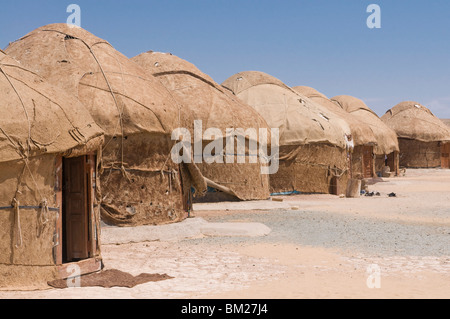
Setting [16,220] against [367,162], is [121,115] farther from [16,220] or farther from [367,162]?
[367,162]

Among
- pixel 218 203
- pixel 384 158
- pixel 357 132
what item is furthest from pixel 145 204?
pixel 384 158

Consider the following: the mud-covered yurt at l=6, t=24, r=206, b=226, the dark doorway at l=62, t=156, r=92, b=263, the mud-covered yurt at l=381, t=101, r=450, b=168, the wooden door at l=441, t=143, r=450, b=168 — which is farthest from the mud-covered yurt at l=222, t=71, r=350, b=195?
the wooden door at l=441, t=143, r=450, b=168

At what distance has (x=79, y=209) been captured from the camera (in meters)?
7.38

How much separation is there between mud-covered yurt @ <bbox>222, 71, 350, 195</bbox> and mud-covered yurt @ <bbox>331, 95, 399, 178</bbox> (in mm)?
7633

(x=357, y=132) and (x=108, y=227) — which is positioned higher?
(x=357, y=132)

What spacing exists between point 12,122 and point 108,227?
3.85m

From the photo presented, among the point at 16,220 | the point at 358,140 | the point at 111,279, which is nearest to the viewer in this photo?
the point at 16,220

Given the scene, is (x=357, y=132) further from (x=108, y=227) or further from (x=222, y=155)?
(x=108, y=227)

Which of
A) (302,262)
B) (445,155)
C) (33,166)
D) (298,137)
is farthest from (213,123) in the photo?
(445,155)

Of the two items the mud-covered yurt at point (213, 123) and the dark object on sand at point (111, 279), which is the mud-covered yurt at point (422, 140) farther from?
the dark object on sand at point (111, 279)

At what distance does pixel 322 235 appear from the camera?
1006cm

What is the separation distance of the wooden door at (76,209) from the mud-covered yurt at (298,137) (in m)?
12.0

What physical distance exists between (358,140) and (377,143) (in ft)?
8.79
